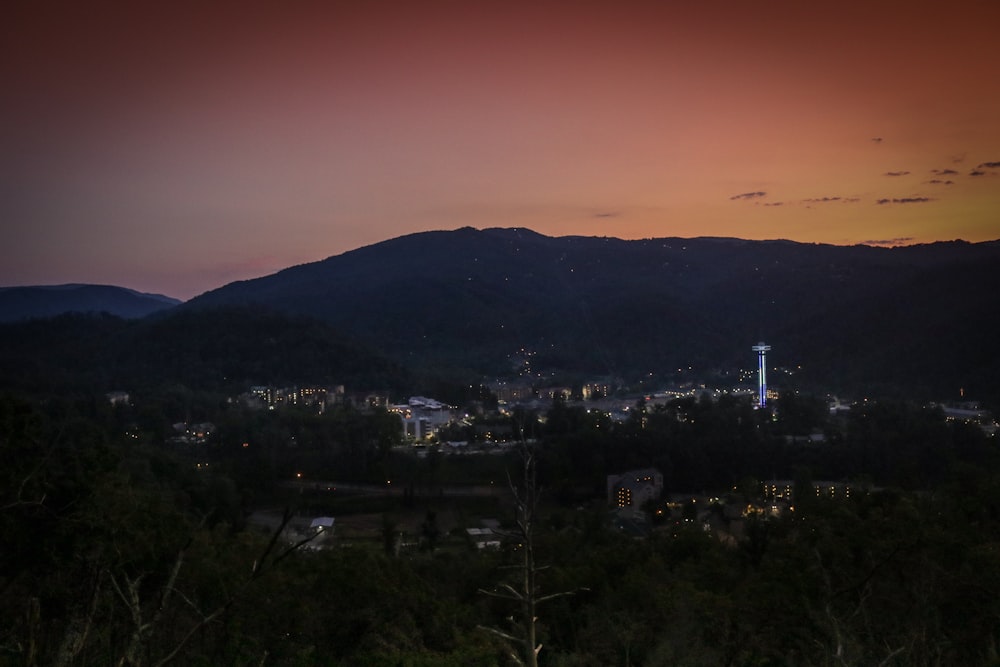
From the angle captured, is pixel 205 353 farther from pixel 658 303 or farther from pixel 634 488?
pixel 658 303

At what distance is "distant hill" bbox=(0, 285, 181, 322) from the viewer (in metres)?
69.1

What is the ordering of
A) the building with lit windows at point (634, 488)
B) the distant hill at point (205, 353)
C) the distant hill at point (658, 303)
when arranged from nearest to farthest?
the building with lit windows at point (634, 488) < the distant hill at point (658, 303) < the distant hill at point (205, 353)

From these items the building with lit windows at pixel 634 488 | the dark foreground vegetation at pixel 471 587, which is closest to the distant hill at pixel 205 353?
the building with lit windows at pixel 634 488

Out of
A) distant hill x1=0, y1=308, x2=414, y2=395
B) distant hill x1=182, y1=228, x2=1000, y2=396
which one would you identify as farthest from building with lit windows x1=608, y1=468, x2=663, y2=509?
distant hill x1=0, y1=308, x2=414, y2=395

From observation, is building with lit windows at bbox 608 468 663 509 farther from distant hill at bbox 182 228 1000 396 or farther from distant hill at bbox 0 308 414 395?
distant hill at bbox 0 308 414 395

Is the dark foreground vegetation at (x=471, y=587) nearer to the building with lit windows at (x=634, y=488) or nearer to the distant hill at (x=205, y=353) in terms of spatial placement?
the building with lit windows at (x=634, y=488)

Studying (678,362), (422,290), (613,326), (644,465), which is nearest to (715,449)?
(644,465)

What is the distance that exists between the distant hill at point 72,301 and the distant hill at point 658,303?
12.7 meters

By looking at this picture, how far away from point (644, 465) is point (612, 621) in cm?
1824

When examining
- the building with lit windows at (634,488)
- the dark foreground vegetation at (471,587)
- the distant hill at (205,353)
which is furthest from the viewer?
the distant hill at (205,353)

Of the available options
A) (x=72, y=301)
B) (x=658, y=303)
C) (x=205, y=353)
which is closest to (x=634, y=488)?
(x=205, y=353)

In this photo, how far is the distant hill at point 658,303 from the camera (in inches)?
1638

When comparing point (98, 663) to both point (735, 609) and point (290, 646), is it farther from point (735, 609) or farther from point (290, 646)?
point (735, 609)

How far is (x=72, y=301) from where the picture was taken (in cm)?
7719
